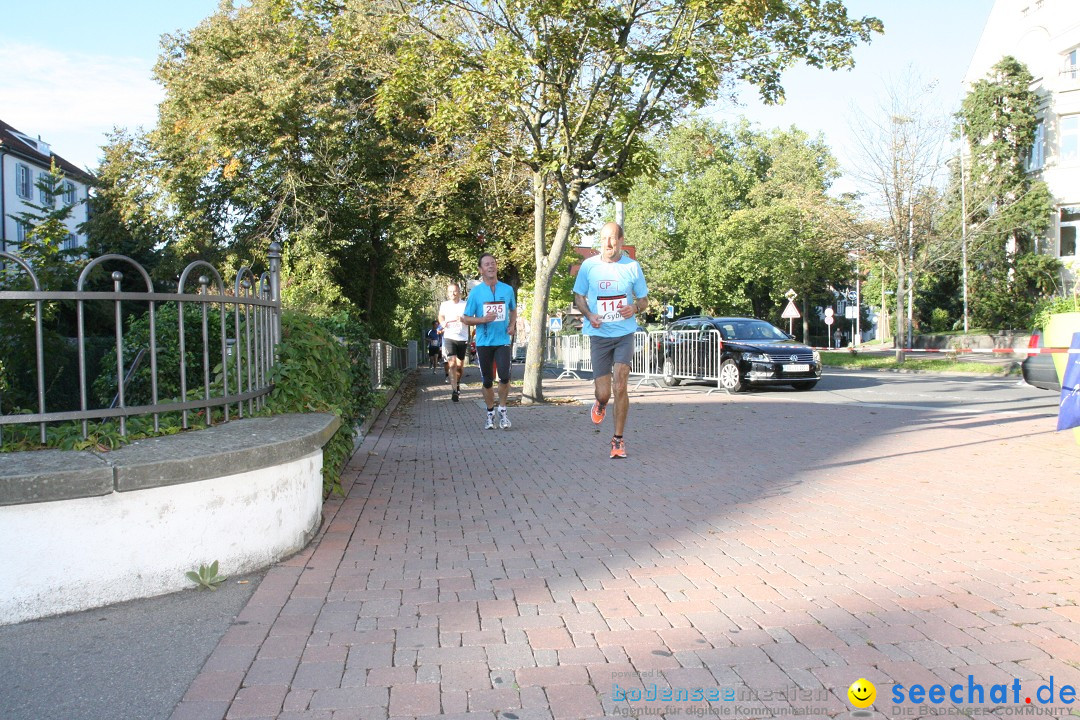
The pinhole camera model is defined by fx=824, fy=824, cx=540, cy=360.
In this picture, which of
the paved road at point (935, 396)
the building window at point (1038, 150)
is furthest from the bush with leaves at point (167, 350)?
the building window at point (1038, 150)

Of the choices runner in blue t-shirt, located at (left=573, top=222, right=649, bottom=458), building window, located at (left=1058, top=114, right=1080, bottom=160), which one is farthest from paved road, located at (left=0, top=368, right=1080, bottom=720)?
building window, located at (left=1058, top=114, right=1080, bottom=160)

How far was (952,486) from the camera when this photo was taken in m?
5.88

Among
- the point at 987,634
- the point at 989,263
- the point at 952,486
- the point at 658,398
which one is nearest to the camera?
the point at 987,634

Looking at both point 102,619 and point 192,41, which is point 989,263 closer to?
point 192,41

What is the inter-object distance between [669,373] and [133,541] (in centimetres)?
1552

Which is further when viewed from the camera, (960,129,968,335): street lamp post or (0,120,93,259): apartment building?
(0,120,93,259): apartment building

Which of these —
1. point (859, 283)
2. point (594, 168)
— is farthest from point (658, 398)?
point (859, 283)

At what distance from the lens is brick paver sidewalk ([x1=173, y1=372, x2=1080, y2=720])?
2.68 m

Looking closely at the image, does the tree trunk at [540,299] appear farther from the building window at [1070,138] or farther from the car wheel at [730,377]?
the building window at [1070,138]

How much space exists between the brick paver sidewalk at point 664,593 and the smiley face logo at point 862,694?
1.3 inches

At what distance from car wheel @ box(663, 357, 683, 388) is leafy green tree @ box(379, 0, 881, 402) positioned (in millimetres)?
5740

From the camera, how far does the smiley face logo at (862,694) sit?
8.37 feet

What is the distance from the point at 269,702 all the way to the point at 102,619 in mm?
1229

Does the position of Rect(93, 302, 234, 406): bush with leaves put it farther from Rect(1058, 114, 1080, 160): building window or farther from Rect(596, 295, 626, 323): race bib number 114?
Rect(1058, 114, 1080, 160): building window
